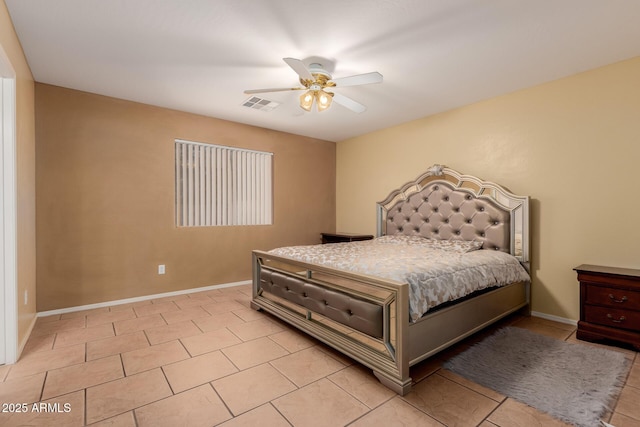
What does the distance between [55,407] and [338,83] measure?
2.75 meters

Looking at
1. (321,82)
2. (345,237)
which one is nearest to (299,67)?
(321,82)

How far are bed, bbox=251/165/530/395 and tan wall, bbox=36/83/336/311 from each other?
125 centimetres

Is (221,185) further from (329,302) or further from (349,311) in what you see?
(349,311)

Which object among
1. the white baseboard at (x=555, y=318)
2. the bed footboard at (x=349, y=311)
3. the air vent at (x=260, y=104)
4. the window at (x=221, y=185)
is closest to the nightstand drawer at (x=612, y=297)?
the white baseboard at (x=555, y=318)

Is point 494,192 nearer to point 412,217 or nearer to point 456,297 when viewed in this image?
point 412,217

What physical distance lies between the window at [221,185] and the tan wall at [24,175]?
1383mm

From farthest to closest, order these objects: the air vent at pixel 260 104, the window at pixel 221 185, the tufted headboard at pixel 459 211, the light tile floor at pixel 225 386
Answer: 1. the window at pixel 221 185
2. the air vent at pixel 260 104
3. the tufted headboard at pixel 459 211
4. the light tile floor at pixel 225 386

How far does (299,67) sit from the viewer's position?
2.16m

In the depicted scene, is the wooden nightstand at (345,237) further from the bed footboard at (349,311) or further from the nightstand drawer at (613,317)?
the nightstand drawer at (613,317)

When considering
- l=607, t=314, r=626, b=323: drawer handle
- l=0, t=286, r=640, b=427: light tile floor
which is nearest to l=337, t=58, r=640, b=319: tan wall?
l=607, t=314, r=626, b=323: drawer handle

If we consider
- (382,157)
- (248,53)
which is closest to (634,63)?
(382,157)

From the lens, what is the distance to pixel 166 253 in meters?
3.78

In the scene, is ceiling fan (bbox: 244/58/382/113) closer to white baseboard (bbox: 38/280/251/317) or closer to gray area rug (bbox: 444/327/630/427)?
gray area rug (bbox: 444/327/630/427)

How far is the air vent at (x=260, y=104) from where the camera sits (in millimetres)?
3402
